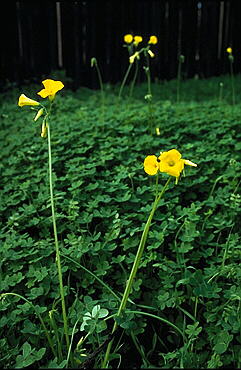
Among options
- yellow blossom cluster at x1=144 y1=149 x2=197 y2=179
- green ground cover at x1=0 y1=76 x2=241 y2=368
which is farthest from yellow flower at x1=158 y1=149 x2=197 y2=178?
green ground cover at x1=0 y1=76 x2=241 y2=368

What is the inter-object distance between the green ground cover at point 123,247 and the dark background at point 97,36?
12.4 feet

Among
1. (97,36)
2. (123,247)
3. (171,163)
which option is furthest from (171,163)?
(97,36)

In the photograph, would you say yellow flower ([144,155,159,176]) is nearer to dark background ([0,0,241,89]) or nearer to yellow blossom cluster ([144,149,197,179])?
yellow blossom cluster ([144,149,197,179])

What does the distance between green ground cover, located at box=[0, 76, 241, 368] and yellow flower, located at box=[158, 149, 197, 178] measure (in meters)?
0.50

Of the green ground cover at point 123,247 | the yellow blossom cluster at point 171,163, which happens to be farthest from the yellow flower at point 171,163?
the green ground cover at point 123,247

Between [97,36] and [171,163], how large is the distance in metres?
6.11

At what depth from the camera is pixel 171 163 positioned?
118cm

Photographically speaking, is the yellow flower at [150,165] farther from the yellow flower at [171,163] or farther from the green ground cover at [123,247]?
the green ground cover at [123,247]

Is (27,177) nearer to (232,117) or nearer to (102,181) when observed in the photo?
(102,181)

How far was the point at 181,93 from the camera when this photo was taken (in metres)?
5.77

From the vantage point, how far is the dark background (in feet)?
21.4

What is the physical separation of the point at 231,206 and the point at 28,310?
41.5 inches

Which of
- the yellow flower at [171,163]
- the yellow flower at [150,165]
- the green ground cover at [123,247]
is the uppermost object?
the yellow flower at [171,163]

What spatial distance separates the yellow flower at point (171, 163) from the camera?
45.4 inches
